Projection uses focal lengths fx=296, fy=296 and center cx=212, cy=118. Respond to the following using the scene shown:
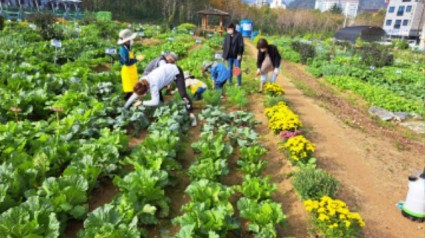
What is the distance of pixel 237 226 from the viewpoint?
3102mm

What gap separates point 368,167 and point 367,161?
0.23 meters

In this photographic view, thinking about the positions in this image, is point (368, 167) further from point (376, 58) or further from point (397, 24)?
point (397, 24)

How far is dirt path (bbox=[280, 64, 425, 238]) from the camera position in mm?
3848

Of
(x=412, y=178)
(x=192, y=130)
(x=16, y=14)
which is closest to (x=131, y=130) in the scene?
(x=192, y=130)

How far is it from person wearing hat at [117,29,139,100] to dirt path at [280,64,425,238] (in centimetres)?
386

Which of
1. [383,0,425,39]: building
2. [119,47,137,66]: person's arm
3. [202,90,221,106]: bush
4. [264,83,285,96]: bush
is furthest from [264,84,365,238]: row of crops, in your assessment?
[383,0,425,39]: building

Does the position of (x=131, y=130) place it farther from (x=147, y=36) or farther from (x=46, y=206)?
(x=147, y=36)

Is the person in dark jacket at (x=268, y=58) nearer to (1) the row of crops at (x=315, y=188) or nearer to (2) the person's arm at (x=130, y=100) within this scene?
(1) the row of crops at (x=315, y=188)

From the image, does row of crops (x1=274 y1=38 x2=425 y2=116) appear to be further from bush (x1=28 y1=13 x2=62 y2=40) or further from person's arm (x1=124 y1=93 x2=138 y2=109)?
bush (x1=28 y1=13 x2=62 y2=40)

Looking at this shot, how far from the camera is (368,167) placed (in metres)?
5.14

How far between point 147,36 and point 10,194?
1896 cm

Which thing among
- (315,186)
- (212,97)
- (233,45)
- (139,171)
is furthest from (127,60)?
(315,186)

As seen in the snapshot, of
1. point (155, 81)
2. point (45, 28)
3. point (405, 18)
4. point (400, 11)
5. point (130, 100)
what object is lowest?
point (130, 100)

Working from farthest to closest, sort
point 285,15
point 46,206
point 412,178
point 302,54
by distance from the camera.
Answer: point 285,15 → point 302,54 → point 412,178 → point 46,206
